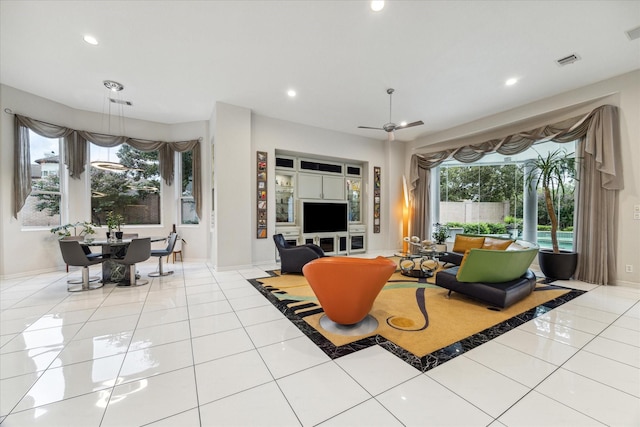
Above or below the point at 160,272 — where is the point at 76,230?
above

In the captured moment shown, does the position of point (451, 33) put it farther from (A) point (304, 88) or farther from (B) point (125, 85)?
→ (B) point (125, 85)

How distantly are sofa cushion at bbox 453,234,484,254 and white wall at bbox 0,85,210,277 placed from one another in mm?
6010

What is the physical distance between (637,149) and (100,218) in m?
10.4

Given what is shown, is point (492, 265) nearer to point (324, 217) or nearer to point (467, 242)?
point (467, 242)

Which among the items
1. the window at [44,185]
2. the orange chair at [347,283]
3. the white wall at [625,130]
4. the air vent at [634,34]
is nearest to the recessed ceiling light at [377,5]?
the orange chair at [347,283]

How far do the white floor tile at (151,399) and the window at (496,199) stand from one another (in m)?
6.77

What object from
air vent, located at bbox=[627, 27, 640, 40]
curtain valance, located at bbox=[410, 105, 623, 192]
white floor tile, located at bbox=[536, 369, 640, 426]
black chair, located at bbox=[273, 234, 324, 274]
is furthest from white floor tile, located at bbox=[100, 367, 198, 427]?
curtain valance, located at bbox=[410, 105, 623, 192]

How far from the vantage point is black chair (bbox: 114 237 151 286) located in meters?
4.07

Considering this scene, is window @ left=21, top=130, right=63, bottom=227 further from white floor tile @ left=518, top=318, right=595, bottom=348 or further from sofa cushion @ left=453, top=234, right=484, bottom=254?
sofa cushion @ left=453, top=234, right=484, bottom=254

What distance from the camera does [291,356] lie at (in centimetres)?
217

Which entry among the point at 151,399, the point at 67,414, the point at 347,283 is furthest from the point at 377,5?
the point at 67,414

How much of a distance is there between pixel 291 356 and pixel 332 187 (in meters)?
5.35

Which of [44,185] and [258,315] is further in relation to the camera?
[44,185]

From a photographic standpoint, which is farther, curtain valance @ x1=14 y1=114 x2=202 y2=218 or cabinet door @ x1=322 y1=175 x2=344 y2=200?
cabinet door @ x1=322 y1=175 x2=344 y2=200
